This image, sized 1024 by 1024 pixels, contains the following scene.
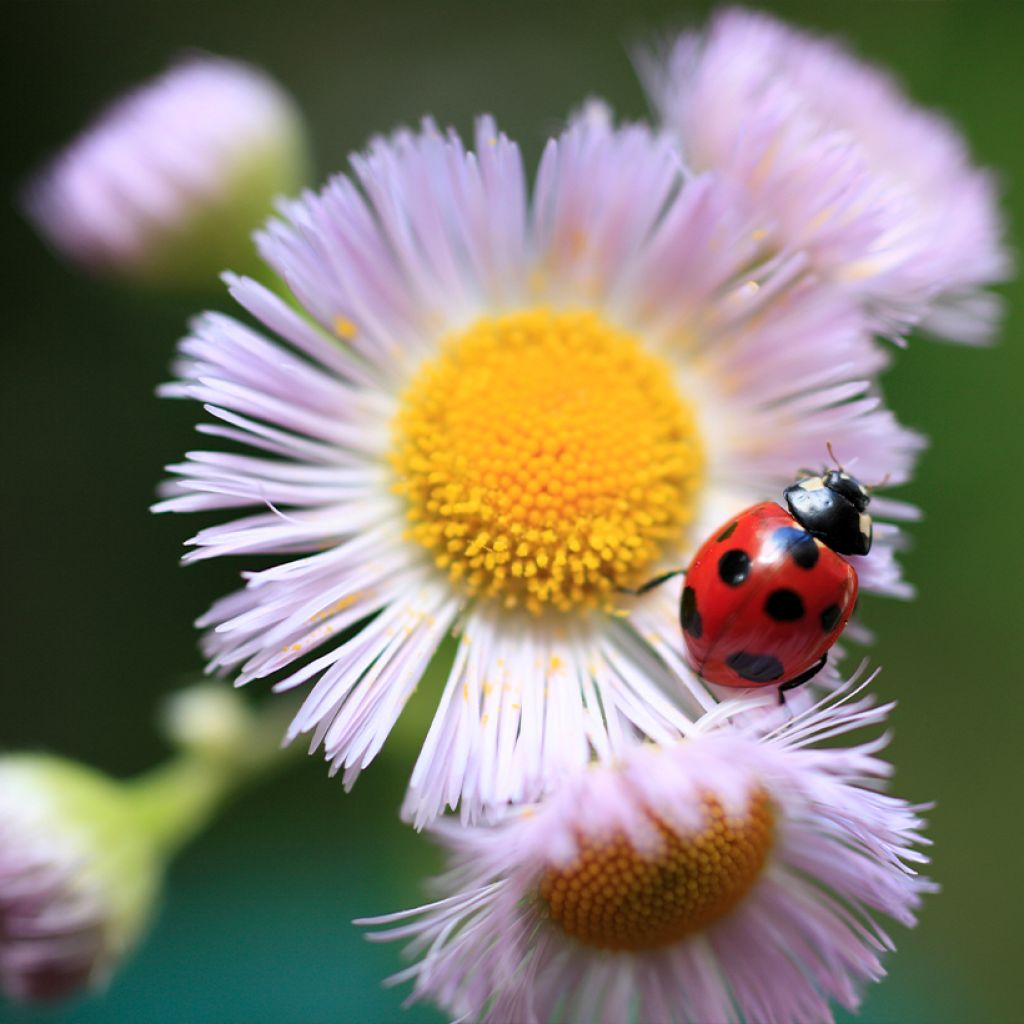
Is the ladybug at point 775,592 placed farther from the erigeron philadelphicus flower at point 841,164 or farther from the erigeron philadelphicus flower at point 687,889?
the erigeron philadelphicus flower at point 841,164

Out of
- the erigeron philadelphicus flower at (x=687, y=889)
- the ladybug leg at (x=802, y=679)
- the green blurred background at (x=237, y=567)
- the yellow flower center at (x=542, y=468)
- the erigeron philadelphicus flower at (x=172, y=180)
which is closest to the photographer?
the erigeron philadelphicus flower at (x=687, y=889)

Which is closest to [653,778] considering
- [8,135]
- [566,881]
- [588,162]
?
[566,881]

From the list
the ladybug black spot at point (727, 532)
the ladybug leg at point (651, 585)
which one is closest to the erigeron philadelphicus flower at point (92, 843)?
the ladybug leg at point (651, 585)

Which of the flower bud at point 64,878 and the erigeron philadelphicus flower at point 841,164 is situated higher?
the erigeron philadelphicus flower at point 841,164

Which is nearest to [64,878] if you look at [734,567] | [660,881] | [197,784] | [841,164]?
[197,784]

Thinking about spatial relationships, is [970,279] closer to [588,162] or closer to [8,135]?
[588,162]

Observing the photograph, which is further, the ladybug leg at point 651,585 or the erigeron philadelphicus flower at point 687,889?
the ladybug leg at point 651,585

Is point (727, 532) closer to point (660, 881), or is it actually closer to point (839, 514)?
point (839, 514)
